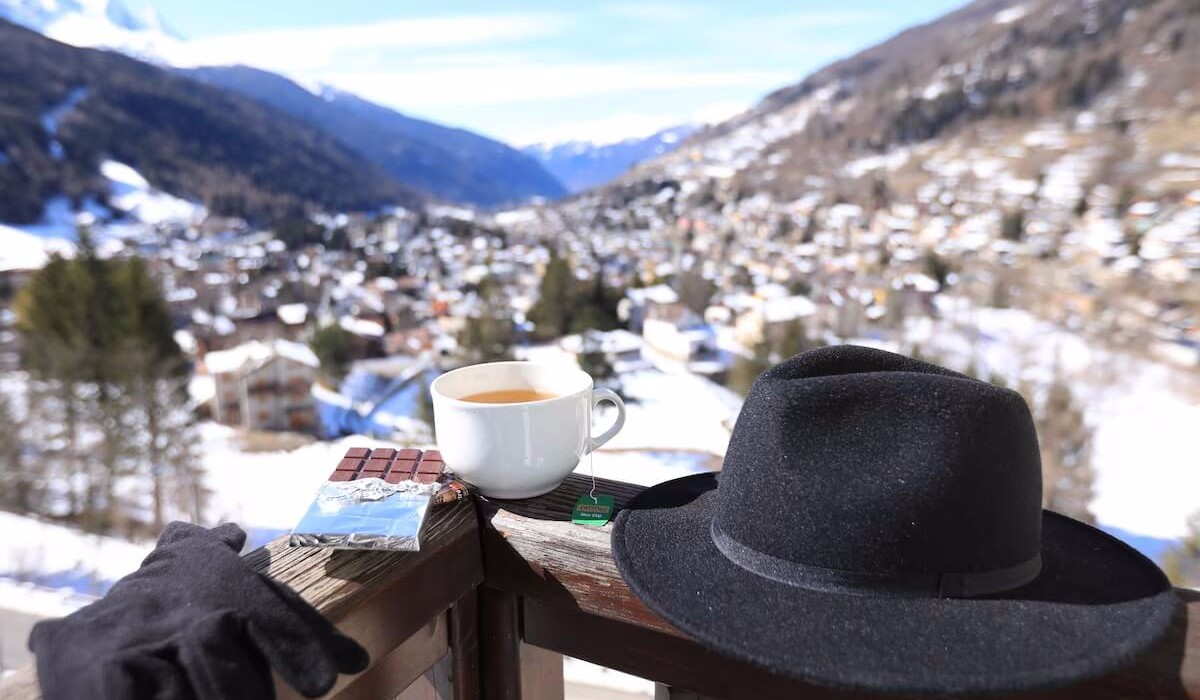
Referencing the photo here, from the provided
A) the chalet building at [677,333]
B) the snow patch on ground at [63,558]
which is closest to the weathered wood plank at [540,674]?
the snow patch on ground at [63,558]

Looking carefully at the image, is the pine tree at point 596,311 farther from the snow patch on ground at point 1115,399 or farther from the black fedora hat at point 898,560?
the black fedora hat at point 898,560

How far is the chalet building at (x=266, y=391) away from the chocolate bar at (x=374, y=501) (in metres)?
17.6

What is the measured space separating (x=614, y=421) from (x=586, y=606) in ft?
0.53

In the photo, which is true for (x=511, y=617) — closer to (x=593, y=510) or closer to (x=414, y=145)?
(x=593, y=510)

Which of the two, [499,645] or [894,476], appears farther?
[499,645]

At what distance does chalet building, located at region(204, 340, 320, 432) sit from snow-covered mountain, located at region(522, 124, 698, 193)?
61018 mm

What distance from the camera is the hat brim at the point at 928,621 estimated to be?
389 millimetres

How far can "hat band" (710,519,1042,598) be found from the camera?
444 millimetres

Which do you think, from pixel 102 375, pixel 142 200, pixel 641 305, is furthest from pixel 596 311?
pixel 142 200

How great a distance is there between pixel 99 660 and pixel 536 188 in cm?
10603

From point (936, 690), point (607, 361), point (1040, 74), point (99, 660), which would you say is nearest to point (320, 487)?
point (99, 660)

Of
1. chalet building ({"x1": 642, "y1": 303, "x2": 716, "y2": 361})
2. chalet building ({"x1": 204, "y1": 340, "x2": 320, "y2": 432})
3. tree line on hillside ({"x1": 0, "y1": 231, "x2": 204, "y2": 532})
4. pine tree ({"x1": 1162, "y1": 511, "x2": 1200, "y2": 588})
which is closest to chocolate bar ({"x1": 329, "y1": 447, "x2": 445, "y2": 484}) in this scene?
pine tree ({"x1": 1162, "y1": 511, "x2": 1200, "y2": 588})

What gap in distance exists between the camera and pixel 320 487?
22.5 inches

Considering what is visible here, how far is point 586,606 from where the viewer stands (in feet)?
1.85
